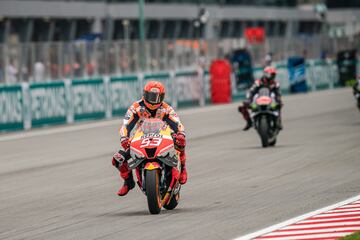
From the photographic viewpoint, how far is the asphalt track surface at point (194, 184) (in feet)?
36.8

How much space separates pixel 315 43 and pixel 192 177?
40.2m

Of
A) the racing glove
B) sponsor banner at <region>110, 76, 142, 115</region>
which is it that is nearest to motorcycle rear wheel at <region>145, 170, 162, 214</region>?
the racing glove

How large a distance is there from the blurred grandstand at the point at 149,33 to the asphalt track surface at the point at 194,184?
834 centimetres

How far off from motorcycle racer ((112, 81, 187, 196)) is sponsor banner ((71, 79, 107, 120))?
1962cm

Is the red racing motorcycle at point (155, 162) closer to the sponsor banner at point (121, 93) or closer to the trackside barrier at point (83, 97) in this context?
the trackside barrier at point (83, 97)

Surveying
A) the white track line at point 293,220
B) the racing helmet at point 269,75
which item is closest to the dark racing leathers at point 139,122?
the white track line at point 293,220

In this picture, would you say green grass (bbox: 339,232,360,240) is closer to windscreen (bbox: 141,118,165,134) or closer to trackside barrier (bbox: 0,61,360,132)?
windscreen (bbox: 141,118,165,134)

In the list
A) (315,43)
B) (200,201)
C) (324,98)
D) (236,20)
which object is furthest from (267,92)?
(236,20)

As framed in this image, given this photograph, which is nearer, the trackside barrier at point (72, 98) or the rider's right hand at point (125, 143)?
the rider's right hand at point (125, 143)

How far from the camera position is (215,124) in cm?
2953

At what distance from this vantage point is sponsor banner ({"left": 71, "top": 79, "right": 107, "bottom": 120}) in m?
32.1

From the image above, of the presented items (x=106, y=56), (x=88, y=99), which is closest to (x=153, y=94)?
(x=88, y=99)

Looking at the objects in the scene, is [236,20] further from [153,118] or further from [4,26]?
[153,118]

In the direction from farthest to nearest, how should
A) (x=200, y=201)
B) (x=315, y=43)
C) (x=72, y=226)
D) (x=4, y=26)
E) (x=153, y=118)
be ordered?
(x=4, y=26) → (x=315, y=43) → (x=200, y=201) → (x=153, y=118) → (x=72, y=226)
